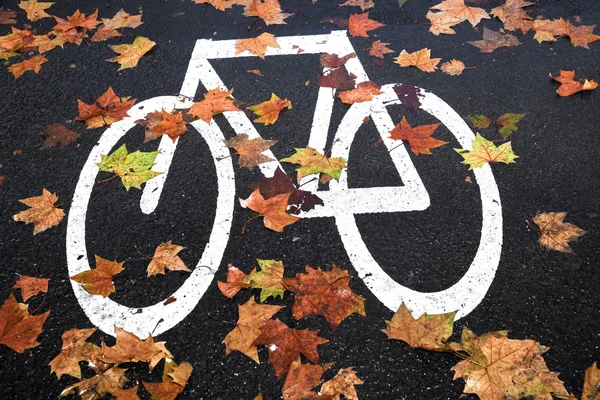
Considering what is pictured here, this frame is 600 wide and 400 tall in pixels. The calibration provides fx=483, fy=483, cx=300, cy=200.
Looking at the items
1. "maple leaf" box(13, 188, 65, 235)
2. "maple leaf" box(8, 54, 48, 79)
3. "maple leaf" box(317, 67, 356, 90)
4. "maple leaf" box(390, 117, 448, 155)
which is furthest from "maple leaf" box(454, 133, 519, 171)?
"maple leaf" box(8, 54, 48, 79)

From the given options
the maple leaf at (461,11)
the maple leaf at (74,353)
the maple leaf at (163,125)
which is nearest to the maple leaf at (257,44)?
the maple leaf at (163,125)

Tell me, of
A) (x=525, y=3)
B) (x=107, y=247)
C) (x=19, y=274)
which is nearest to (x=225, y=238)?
(x=107, y=247)

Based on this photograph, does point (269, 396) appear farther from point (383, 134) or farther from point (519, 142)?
point (519, 142)

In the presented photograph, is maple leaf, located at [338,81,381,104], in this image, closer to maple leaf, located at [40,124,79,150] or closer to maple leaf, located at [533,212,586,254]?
maple leaf, located at [533,212,586,254]

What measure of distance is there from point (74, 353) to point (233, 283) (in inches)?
32.9

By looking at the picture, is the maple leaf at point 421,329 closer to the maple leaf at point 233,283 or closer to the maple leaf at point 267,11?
the maple leaf at point 233,283

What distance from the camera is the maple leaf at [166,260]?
266 cm

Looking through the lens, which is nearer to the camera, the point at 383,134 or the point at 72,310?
the point at 72,310

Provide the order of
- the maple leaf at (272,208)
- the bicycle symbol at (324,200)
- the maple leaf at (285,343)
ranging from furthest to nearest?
the maple leaf at (272,208) < the bicycle symbol at (324,200) < the maple leaf at (285,343)

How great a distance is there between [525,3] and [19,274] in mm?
4565

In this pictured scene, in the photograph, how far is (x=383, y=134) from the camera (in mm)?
3307

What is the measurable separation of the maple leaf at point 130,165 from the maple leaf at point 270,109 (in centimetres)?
76

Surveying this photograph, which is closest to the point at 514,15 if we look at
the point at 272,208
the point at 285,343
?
the point at 272,208

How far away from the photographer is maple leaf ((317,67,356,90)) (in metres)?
3.66
